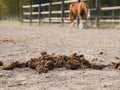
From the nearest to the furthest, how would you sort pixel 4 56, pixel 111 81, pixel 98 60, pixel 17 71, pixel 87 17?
pixel 111 81
pixel 17 71
pixel 98 60
pixel 4 56
pixel 87 17

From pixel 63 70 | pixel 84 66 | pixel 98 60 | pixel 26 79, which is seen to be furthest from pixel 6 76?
pixel 98 60

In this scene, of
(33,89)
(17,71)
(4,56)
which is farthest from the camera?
(4,56)

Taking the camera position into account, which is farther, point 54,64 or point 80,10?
point 80,10

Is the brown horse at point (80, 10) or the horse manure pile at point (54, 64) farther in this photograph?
the brown horse at point (80, 10)

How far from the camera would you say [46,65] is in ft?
15.1

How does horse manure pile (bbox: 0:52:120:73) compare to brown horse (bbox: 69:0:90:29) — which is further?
brown horse (bbox: 69:0:90:29)

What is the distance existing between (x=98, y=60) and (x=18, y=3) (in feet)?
150

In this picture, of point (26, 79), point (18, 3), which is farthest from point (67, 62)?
point (18, 3)

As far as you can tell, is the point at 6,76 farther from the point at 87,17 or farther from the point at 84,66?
the point at 87,17

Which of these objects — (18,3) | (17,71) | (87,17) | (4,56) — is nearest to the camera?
(17,71)

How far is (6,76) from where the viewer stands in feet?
14.0

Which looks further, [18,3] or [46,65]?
[18,3]

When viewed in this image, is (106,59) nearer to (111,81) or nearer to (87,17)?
(111,81)

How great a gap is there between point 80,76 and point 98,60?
140cm
